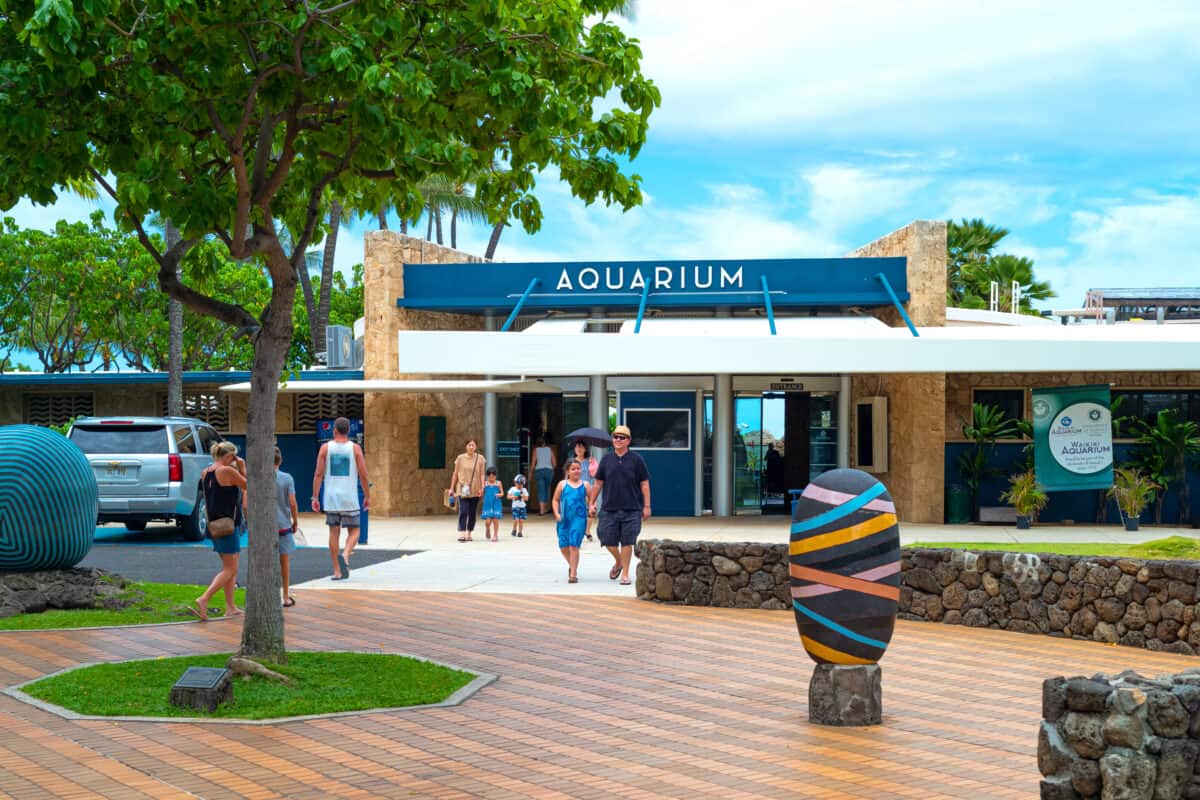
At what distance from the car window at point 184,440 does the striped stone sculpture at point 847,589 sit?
556 inches

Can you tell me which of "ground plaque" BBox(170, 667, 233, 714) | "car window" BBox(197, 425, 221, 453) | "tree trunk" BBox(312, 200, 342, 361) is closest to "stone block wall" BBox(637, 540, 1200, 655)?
"ground plaque" BBox(170, 667, 233, 714)

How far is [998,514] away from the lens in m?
24.1

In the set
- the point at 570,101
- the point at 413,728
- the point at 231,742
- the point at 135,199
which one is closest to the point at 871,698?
the point at 413,728

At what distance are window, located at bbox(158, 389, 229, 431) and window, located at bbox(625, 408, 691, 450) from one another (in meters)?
8.63

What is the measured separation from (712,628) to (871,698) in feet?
13.5

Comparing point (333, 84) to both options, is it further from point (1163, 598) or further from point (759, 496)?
point (759, 496)

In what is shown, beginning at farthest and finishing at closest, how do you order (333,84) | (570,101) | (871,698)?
1. (570,101)
2. (333,84)
3. (871,698)

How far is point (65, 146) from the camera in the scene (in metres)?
9.26

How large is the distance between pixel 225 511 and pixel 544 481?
13.0 meters

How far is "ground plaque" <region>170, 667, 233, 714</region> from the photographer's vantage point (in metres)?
8.41

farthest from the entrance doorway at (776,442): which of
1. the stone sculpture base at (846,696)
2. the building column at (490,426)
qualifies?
the stone sculpture base at (846,696)

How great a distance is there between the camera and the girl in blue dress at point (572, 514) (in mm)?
15258

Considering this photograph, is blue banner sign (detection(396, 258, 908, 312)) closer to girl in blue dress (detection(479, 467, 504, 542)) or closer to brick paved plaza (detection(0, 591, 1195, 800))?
girl in blue dress (detection(479, 467, 504, 542))

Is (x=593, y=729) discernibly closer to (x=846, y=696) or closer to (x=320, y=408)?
(x=846, y=696)
